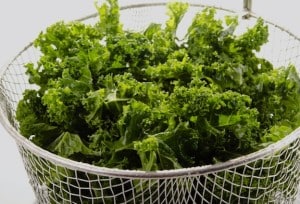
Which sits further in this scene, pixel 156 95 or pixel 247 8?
pixel 247 8

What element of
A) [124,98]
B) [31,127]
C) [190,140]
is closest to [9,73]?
[31,127]

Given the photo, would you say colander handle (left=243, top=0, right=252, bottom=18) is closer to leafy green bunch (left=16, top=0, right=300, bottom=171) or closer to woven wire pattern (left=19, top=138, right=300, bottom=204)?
leafy green bunch (left=16, top=0, right=300, bottom=171)

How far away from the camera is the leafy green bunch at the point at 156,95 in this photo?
2.88 ft

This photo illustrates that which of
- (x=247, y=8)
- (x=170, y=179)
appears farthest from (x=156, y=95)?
(x=247, y=8)

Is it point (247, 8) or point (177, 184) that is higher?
point (247, 8)

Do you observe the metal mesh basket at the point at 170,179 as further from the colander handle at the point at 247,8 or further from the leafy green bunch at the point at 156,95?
the colander handle at the point at 247,8

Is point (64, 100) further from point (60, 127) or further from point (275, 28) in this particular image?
point (275, 28)

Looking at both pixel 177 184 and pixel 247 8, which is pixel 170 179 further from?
pixel 247 8

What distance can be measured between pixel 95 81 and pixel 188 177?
9.3 inches

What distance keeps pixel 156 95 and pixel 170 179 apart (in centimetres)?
12

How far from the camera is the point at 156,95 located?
0.91 meters

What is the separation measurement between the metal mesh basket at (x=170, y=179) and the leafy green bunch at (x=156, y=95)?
0.03 metres

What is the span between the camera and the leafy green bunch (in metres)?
0.88

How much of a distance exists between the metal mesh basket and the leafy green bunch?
26mm
